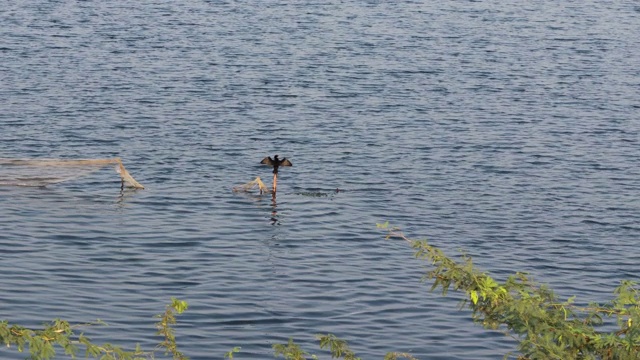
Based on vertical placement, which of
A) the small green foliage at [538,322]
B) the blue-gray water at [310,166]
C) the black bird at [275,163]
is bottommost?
the blue-gray water at [310,166]

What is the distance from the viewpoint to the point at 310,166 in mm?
42938

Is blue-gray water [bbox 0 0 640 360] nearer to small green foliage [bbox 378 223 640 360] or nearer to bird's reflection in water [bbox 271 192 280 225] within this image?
bird's reflection in water [bbox 271 192 280 225]

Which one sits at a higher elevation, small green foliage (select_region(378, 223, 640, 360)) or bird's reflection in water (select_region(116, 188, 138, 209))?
small green foliage (select_region(378, 223, 640, 360))

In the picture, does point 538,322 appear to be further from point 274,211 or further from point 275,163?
point 275,163

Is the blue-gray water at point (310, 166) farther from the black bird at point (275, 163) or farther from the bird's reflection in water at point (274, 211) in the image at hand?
the black bird at point (275, 163)

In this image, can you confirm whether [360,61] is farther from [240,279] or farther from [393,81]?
[240,279]

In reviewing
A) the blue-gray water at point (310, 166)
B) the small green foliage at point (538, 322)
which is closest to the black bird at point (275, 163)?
the blue-gray water at point (310, 166)

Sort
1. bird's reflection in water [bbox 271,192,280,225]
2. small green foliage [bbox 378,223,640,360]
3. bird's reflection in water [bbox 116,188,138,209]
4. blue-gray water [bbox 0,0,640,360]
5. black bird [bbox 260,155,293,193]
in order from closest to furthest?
1. small green foliage [bbox 378,223,640,360]
2. blue-gray water [bbox 0,0,640,360]
3. bird's reflection in water [bbox 271,192,280,225]
4. black bird [bbox 260,155,293,193]
5. bird's reflection in water [bbox 116,188,138,209]

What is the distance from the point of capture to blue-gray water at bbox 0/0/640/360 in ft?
90.4

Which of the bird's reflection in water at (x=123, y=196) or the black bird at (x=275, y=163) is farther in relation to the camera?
the bird's reflection in water at (x=123, y=196)

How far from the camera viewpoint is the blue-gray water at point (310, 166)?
27.6 metres

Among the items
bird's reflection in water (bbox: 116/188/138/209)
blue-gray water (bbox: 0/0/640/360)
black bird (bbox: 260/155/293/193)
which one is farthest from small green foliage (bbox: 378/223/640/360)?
bird's reflection in water (bbox: 116/188/138/209)

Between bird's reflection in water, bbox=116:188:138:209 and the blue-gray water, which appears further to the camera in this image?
bird's reflection in water, bbox=116:188:138:209

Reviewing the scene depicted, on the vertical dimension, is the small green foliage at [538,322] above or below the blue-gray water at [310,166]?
above
